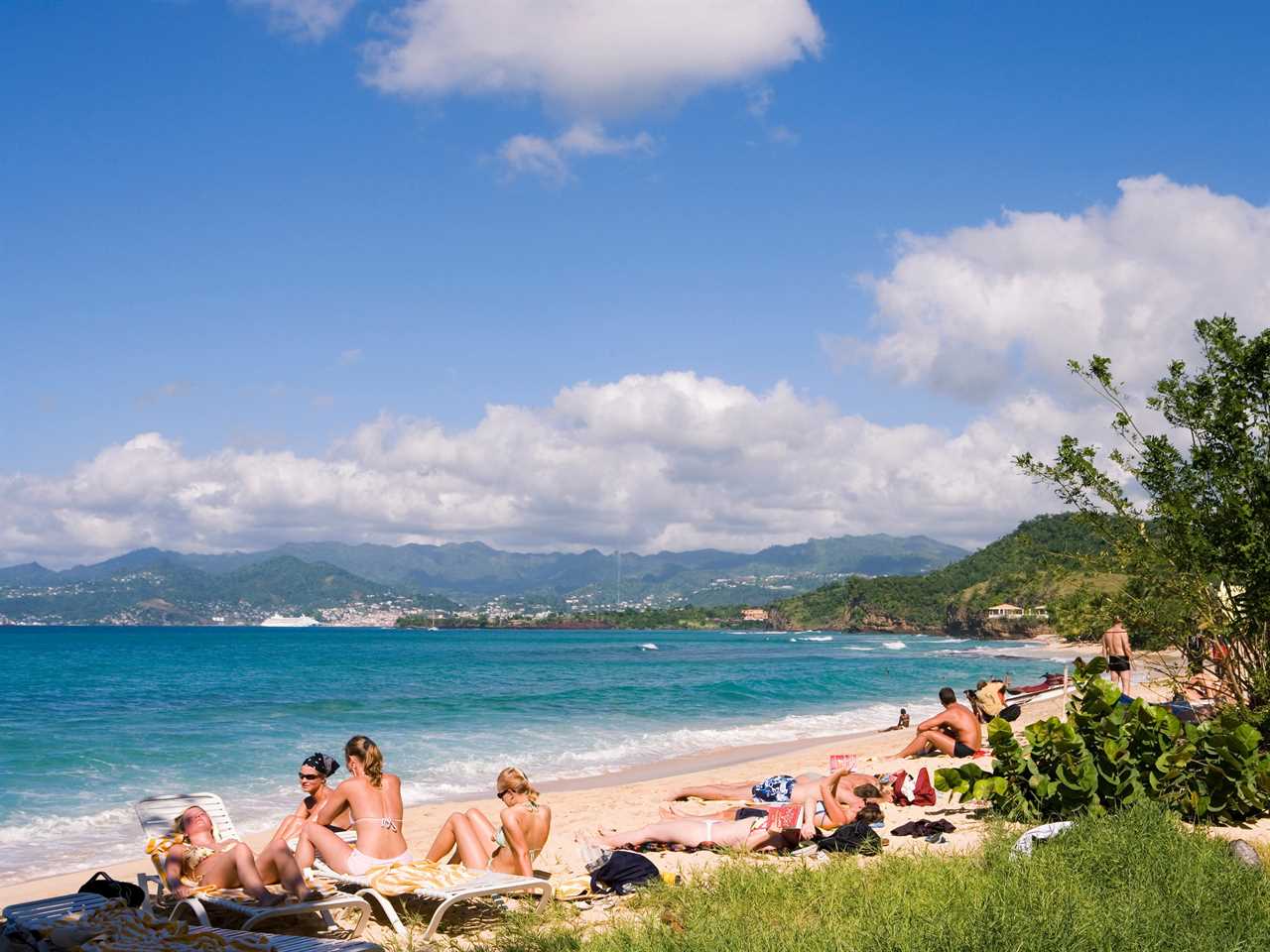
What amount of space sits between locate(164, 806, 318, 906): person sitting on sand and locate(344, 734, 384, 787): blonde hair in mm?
754

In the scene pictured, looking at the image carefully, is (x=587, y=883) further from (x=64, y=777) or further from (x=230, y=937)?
(x=64, y=777)

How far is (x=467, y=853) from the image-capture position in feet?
23.5

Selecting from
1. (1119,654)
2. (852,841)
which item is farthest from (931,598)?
(852,841)

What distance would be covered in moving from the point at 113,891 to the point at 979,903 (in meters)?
4.97

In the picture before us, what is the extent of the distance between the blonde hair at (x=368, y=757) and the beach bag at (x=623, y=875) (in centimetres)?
167

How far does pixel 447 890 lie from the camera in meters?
6.29

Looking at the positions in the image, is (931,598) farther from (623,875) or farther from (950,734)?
(623,875)

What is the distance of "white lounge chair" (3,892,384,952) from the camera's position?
4977 millimetres

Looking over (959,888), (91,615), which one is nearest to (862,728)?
(959,888)

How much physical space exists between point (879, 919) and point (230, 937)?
3.19 meters

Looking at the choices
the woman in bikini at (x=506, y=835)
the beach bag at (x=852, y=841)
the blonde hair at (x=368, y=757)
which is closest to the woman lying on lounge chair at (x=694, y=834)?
the beach bag at (x=852, y=841)

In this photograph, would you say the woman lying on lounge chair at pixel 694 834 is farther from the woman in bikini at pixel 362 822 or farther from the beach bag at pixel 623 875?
the woman in bikini at pixel 362 822

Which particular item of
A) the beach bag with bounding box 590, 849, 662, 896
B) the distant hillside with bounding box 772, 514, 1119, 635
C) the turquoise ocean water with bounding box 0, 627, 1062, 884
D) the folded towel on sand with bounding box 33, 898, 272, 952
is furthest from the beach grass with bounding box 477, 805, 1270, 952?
the distant hillside with bounding box 772, 514, 1119, 635

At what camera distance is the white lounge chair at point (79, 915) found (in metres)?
4.98
